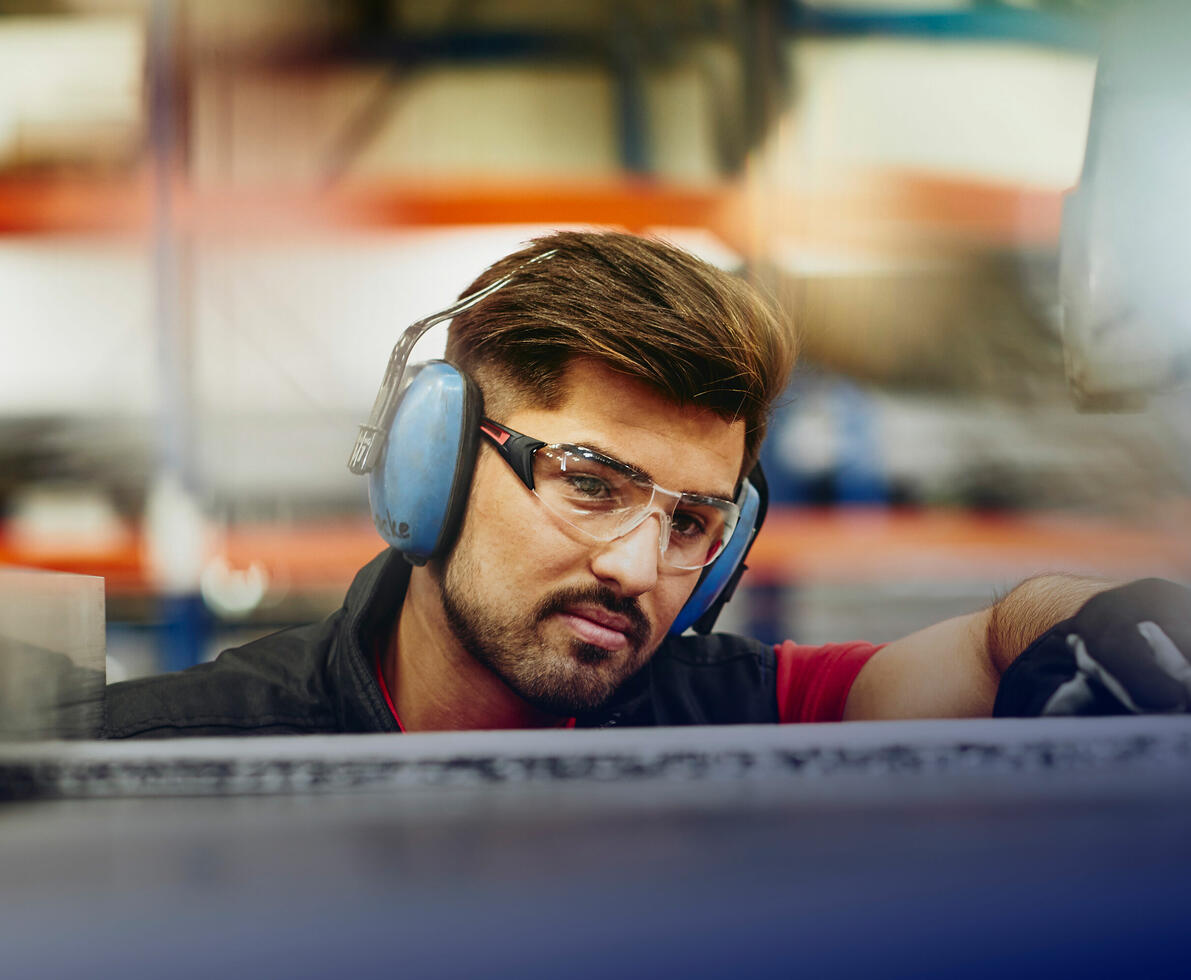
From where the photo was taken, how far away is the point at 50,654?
0.70 metres

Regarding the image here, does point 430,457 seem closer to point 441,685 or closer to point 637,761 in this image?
point 441,685

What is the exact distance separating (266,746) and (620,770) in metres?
0.26

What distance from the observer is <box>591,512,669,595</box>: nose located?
0.83 meters

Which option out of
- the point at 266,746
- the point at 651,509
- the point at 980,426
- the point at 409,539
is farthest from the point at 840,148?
the point at 266,746

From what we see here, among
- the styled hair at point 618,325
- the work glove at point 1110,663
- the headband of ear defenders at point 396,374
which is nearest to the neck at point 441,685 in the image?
the headband of ear defenders at point 396,374

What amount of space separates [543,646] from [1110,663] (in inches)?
20.6

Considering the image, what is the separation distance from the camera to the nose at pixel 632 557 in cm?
83

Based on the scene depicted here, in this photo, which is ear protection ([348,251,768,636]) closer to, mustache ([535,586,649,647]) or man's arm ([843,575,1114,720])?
mustache ([535,586,649,647])

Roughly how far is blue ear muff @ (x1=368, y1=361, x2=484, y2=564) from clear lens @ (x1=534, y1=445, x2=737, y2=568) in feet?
0.23

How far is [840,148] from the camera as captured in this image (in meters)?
1.16

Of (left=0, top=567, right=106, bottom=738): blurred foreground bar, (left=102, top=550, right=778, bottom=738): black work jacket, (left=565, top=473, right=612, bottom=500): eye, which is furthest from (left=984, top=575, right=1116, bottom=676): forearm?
(left=0, top=567, right=106, bottom=738): blurred foreground bar

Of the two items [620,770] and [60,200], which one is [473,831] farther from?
[60,200]

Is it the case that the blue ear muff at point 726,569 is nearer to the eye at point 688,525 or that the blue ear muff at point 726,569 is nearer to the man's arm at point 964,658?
the eye at point 688,525

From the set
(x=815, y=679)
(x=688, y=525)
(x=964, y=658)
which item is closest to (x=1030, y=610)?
(x=964, y=658)
